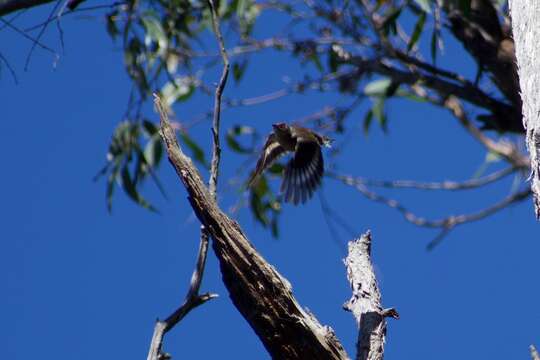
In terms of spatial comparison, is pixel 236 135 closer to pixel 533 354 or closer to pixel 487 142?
pixel 487 142

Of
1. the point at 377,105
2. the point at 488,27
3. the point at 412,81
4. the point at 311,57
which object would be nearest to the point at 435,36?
the point at 488,27

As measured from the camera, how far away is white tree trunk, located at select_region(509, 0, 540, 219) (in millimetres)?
2070

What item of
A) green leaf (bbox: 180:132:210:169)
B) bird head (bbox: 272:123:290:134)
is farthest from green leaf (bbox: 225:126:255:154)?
bird head (bbox: 272:123:290:134)

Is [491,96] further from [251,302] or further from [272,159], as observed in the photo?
[251,302]

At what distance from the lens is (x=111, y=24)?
4270mm

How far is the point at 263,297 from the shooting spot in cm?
201

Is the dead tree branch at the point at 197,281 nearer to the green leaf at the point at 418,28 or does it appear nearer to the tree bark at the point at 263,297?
the tree bark at the point at 263,297

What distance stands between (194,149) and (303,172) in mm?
1671

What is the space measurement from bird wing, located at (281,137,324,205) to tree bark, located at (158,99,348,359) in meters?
1.22

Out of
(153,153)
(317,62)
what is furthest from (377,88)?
(153,153)

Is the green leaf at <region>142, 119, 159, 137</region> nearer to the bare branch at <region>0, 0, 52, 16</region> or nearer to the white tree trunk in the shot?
the bare branch at <region>0, 0, 52, 16</region>

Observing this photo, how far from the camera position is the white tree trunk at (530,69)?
6.79 feet

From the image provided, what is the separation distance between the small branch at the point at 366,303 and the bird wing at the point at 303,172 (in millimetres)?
1070

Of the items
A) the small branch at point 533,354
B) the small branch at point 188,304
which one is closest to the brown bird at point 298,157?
the small branch at point 188,304
